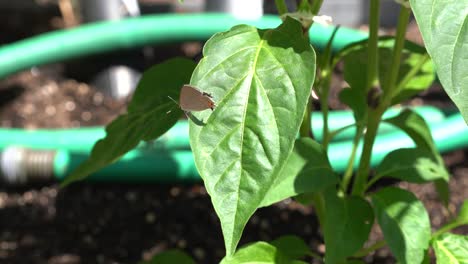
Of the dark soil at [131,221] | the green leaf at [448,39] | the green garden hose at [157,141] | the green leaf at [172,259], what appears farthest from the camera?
the green garden hose at [157,141]

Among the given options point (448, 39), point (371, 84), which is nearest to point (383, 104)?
point (371, 84)

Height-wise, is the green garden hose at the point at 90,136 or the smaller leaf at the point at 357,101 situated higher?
the smaller leaf at the point at 357,101

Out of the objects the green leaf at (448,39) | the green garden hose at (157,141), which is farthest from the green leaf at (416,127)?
the green garden hose at (157,141)

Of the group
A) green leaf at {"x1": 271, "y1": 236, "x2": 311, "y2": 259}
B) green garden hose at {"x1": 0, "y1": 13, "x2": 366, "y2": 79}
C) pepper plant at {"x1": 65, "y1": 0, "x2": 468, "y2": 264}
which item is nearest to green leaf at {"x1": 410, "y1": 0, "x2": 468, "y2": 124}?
pepper plant at {"x1": 65, "y1": 0, "x2": 468, "y2": 264}

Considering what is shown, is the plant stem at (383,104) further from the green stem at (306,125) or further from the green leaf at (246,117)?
the green leaf at (246,117)

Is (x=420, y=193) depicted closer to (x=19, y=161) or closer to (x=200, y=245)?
(x=200, y=245)

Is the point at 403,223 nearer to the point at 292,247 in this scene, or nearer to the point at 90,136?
the point at 292,247
